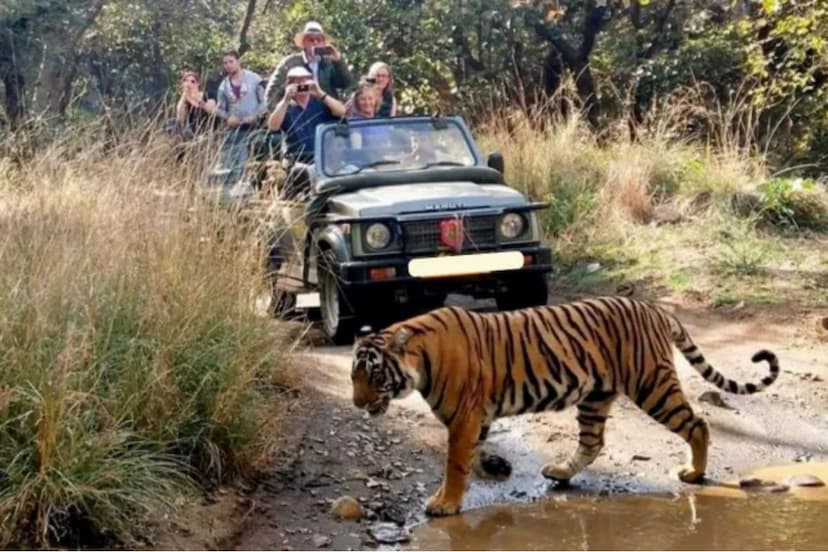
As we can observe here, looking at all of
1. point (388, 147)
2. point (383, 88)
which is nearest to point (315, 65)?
point (383, 88)

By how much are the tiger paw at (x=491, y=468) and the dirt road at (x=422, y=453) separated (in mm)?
58

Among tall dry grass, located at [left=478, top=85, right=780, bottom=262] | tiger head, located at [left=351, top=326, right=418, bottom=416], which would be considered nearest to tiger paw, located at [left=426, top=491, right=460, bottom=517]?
tiger head, located at [left=351, top=326, right=418, bottom=416]

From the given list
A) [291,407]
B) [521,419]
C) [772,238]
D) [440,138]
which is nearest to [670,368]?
[521,419]

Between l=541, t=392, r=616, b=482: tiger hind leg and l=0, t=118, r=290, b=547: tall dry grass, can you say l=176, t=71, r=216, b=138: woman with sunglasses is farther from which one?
l=541, t=392, r=616, b=482: tiger hind leg

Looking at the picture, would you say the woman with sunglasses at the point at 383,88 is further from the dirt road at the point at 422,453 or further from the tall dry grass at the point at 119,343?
the tall dry grass at the point at 119,343

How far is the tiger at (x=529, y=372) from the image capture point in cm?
544

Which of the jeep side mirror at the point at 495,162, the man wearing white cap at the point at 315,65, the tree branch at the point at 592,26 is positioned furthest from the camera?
the tree branch at the point at 592,26

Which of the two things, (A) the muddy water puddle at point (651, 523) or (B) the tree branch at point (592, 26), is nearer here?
(A) the muddy water puddle at point (651, 523)

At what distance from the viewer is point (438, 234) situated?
842 centimetres

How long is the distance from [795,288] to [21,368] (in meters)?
6.83

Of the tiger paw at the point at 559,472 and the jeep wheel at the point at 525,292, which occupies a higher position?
the jeep wheel at the point at 525,292

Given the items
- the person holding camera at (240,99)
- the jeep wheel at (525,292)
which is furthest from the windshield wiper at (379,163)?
the jeep wheel at (525,292)

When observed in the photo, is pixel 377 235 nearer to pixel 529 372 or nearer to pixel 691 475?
pixel 529 372

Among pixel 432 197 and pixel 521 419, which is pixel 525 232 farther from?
pixel 521 419
